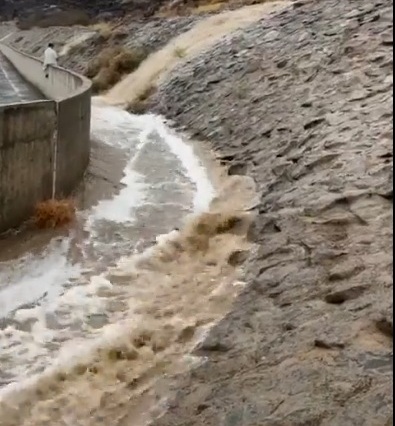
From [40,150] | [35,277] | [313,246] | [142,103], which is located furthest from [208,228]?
[142,103]

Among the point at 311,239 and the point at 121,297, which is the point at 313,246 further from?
the point at 121,297

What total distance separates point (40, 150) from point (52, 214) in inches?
39.0

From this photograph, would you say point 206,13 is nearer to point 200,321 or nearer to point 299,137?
point 299,137

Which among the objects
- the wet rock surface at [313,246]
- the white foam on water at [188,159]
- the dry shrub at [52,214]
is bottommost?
the white foam on water at [188,159]

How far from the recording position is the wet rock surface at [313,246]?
6.21 meters

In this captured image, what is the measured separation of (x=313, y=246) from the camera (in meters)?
8.59

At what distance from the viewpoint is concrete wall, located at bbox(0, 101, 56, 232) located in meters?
10.9

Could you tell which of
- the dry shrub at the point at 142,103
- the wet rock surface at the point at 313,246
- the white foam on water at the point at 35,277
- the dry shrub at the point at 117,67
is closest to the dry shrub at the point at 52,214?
the white foam on water at the point at 35,277

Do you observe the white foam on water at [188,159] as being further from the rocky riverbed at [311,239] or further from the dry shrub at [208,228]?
the dry shrub at [208,228]

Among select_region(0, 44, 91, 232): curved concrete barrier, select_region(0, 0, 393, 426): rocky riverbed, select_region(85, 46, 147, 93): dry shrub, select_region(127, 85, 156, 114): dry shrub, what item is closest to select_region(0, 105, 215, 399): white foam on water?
select_region(0, 44, 91, 232): curved concrete barrier

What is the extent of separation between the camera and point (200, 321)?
27.2 feet

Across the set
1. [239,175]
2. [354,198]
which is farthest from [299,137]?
[354,198]

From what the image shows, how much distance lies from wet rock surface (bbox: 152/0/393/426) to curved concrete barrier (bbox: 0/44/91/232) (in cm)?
288

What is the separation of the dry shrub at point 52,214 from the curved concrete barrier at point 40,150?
0.13 m
